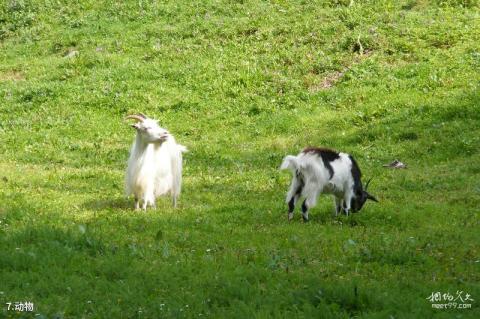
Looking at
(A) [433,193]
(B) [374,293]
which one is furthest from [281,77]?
(B) [374,293]

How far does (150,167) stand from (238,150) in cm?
670

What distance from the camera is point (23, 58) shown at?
30.9 m

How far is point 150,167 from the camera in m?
14.3

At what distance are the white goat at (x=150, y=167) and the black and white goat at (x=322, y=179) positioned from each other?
2.88 metres

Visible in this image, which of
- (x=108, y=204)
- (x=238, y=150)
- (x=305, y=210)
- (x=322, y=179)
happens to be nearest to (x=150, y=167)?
(x=108, y=204)

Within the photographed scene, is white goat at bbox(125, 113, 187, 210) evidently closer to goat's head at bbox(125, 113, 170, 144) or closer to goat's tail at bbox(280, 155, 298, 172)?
goat's head at bbox(125, 113, 170, 144)

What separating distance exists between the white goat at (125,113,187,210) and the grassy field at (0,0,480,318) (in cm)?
44

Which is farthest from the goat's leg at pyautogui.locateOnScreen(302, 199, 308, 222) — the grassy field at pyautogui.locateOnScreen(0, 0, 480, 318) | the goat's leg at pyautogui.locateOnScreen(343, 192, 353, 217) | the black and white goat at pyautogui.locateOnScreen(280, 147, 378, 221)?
the goat's leg at pyautogui.locateOnScreen(343, 192, 353, 217)

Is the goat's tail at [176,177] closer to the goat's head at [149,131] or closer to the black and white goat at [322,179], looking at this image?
the goat's head at [149,131]

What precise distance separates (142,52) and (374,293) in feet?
73.8

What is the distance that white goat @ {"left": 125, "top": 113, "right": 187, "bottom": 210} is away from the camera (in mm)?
14078

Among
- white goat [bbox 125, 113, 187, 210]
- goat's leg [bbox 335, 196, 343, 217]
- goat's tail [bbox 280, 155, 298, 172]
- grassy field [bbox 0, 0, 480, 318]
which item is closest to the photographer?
grassy field [bbox 0, 0, 480, 318]

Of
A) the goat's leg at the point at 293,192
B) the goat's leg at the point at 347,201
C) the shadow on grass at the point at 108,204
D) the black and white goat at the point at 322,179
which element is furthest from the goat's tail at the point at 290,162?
the shadow on grass at the point at 108,204

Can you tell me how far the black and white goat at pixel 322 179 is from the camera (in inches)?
499
